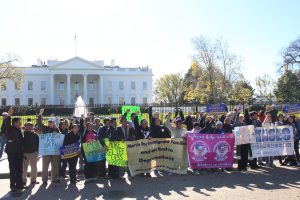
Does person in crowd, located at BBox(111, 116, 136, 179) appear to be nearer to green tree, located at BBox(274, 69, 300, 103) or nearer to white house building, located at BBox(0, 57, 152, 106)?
green tree, located at BBox(274, 69, 300, 103)

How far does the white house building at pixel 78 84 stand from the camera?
89625mm

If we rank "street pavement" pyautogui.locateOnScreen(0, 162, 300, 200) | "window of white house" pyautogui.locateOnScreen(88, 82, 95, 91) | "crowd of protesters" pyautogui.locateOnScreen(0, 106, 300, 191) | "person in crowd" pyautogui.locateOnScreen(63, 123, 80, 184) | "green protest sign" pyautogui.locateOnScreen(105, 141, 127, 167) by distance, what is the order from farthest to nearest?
Result: "window of white house" pyautogui.locateOnScreen(88, 82, 95, 91) → "green protest sign" pyautogui.locateOnScreen(105, 141, 127, 167) → "person in crowd" pyautogui.locateOnScreen(63, 123, 80, 184) → "crowd of protesters" pyautogui.locateOnScreen(0, 106, 300, 191) → "street pavement" pyautogui.locateOnScreen(0, 162, 300, 200)

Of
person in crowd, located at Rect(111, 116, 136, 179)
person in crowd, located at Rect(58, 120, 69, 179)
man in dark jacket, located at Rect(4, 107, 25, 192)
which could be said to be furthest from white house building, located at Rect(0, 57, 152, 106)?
man in dark jacket, located at Rect(4, 107, 25, 192)

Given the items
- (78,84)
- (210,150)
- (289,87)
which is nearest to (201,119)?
(210,150)

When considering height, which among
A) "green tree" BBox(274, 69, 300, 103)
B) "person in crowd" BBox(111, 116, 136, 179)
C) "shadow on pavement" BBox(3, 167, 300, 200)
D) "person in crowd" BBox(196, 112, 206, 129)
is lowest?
"shadow on pavement" BBox(3, 167, 300, 200)

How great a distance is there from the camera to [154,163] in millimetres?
11656

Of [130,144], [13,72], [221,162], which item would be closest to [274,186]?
[221,162]

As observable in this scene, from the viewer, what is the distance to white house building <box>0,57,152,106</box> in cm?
8962

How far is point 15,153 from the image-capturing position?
998 cm

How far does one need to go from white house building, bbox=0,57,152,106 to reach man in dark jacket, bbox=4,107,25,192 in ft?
254

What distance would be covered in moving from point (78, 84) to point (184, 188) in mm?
86393

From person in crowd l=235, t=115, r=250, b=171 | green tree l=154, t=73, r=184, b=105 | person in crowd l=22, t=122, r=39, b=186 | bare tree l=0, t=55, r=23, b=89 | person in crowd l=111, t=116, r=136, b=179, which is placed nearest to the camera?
person in crowd l=22, t=122, r=39, b=186

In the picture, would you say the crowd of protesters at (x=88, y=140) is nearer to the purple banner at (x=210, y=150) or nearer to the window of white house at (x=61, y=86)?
the purple banner at (x=210, y=150)

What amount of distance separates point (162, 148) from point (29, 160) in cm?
408
